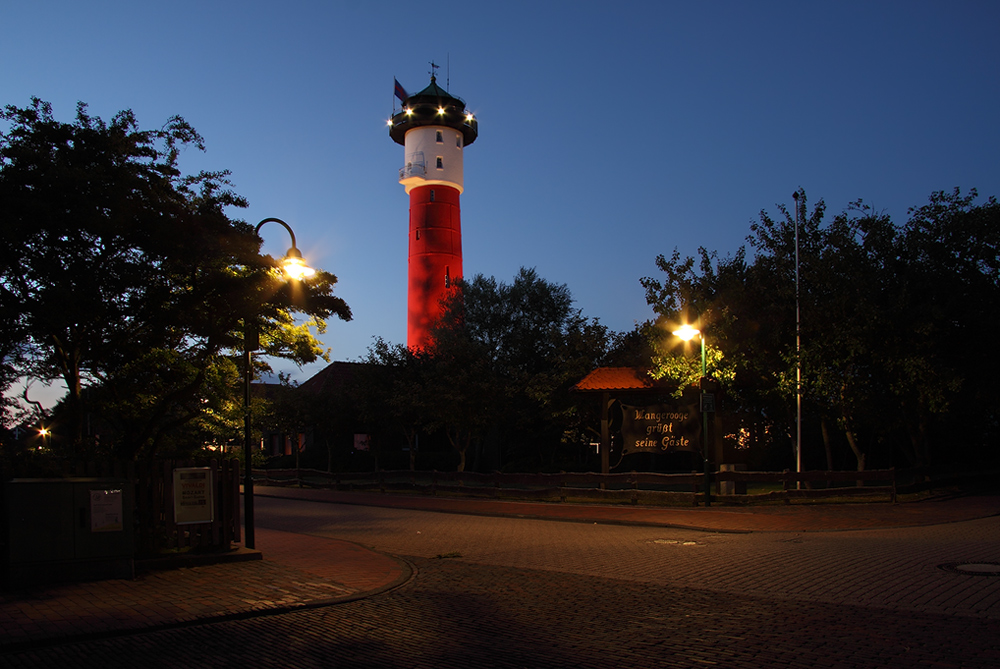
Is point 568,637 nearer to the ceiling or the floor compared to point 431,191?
nearer to the floor

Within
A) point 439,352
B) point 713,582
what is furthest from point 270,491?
point 713,582

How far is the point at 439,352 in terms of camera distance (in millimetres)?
36469

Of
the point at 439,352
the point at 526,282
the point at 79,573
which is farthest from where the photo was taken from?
the point at 526,282

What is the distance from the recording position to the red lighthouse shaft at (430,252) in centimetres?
4903

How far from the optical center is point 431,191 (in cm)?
5091

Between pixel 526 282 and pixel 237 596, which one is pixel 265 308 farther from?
pixel 526 282

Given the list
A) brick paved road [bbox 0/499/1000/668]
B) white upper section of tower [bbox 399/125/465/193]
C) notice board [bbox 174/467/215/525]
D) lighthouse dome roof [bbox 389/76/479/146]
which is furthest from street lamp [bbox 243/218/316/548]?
lighthouse dome roof [bbox 389/76/479/146]

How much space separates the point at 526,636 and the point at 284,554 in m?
6.55

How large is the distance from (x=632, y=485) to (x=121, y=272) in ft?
48.7

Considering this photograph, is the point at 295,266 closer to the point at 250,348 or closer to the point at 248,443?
the point at 250,348

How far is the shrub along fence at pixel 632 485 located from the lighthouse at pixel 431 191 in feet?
60.6

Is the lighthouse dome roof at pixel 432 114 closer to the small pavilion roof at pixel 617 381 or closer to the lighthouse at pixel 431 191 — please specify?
the lighthouse at pixel 431 191

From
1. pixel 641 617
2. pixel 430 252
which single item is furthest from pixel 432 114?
pixel 641 617

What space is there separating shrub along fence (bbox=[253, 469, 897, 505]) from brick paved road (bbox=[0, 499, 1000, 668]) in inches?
286
